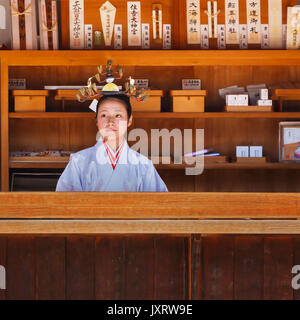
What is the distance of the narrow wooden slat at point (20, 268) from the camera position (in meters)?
1.48

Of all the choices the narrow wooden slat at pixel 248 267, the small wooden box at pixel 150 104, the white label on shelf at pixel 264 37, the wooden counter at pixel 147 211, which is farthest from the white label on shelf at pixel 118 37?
the narrow wooden slat at pixel 248 267

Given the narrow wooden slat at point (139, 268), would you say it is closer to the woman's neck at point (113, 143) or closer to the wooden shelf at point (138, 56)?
the woman's neck at point (113, 143)

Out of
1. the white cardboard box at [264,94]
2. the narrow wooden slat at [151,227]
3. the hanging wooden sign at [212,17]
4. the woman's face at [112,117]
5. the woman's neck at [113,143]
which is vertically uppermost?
the hanging wooden sign at [212,17]

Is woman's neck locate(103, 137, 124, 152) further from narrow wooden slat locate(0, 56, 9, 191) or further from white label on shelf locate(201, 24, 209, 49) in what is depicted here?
white label on shelf locate(201, 24, 209, 49)

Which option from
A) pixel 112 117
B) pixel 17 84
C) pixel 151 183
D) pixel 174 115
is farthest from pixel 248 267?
pixel 17 84

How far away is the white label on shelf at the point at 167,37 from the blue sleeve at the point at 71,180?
138 centimetres

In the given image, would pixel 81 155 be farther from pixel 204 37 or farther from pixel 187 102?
pixel 204 37

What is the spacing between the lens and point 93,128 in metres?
3.55

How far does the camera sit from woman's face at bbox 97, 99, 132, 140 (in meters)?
2.50

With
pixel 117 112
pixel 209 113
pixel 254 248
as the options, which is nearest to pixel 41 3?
pixel 117 112

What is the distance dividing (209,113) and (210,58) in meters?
0.45

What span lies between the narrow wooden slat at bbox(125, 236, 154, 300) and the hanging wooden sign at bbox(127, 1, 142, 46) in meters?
2.20
